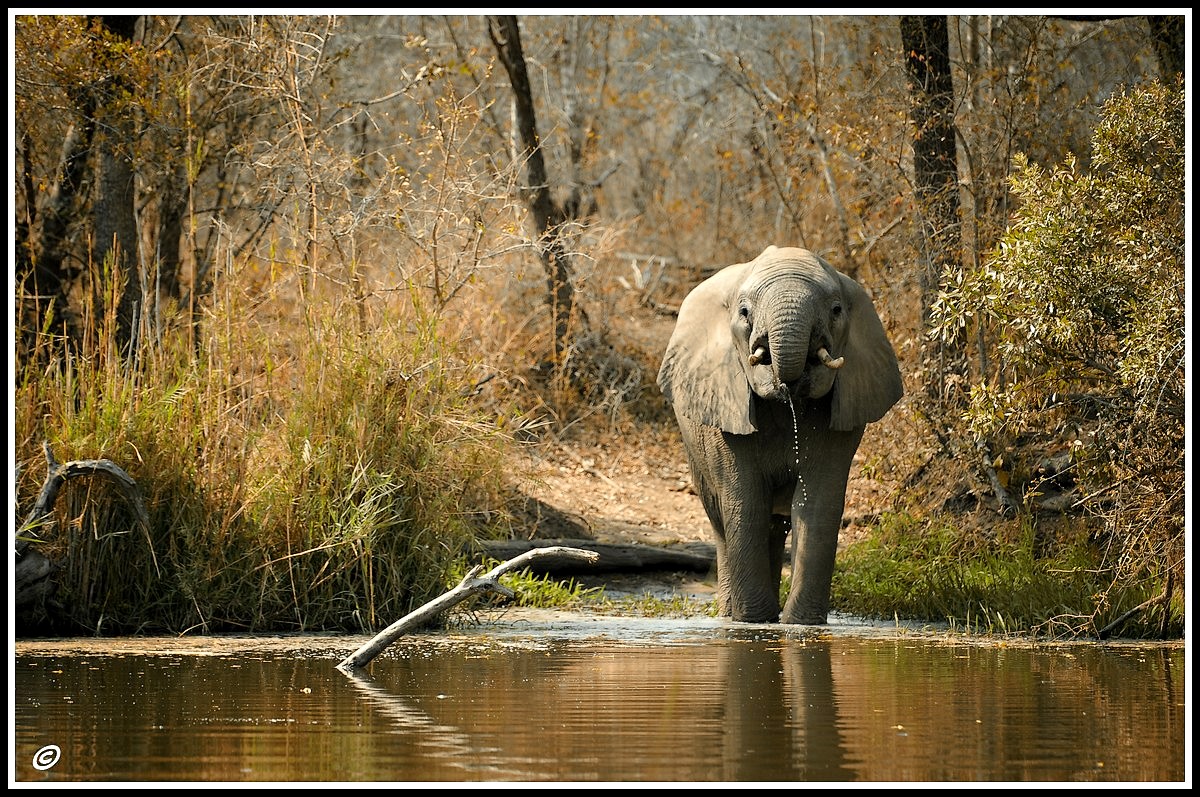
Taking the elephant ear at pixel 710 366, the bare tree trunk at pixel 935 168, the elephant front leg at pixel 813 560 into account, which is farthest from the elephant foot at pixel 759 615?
the bare tree trunk at pixel 935 168

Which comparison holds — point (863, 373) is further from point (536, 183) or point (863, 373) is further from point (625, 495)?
point (536, 183)

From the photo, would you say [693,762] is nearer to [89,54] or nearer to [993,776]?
[993,776]

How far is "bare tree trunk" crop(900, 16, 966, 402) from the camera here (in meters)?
14.0

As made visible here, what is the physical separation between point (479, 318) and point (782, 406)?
536cm

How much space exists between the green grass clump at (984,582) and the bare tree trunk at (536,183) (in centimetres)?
707

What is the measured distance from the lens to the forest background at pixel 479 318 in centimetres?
1022

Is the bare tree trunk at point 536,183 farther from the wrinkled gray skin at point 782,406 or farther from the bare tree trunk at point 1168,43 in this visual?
the bare tree trunk at point 1168,43

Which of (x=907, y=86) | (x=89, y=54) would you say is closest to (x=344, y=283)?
(x=89, y=54)

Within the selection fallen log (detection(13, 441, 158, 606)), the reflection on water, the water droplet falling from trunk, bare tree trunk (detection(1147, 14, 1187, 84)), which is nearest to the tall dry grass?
fallen log (detection(13, 441, 158, 606))

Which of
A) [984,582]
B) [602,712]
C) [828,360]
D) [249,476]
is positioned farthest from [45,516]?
[984,582]

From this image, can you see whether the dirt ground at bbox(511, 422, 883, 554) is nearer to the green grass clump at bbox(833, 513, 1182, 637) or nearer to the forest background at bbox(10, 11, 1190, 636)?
the forest background at bbox(10, 11, 1190, 636)

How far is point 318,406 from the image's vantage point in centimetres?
1084

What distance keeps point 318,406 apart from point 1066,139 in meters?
7.43

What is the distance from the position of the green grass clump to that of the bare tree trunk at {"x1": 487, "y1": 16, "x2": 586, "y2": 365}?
23.2ft
